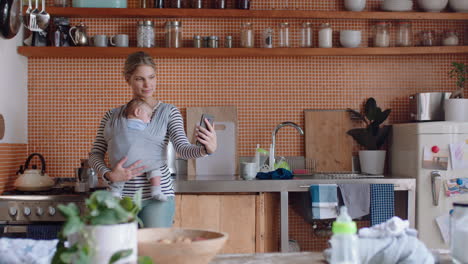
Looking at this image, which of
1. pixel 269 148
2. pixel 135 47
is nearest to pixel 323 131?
pixel 269 148

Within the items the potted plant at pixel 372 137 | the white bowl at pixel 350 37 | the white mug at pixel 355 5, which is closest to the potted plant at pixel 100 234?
the potted plant at pixel 372 137

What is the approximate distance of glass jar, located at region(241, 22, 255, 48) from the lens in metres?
4.14

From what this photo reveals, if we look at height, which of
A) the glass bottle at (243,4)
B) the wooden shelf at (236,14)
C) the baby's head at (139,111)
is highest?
the glass bottle at (243,4)

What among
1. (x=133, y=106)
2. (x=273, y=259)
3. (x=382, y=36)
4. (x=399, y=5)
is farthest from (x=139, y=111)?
(x=399, y=5)

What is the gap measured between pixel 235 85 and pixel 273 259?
8.79 feet

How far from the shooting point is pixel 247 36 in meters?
4.14

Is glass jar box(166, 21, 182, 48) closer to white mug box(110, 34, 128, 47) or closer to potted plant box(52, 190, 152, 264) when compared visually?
white mug box(110, 34, 128, 47)

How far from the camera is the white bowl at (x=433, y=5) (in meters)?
4.18

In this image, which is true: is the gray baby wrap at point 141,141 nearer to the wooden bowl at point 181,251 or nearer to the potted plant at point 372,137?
the wooden bowl at point 181,251

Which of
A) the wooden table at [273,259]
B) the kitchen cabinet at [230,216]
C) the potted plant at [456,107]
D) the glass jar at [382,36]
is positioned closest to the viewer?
the wooden table at [273,259]

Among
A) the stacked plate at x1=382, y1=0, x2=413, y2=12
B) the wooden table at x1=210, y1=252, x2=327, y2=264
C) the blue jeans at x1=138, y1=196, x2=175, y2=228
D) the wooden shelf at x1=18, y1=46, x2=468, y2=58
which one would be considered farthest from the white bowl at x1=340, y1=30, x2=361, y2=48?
the wooden table at x1=210, y1=252, x2=327, y2=264

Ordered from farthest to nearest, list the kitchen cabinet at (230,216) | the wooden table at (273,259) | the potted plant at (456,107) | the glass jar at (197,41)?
the glass jar at (197,41) < the potted plant at (456,107) < the kitchen cabinet at (230,216) < the wooden table at (273,259)

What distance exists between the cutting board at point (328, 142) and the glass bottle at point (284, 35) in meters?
0.55

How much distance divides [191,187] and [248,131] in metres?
0.87
